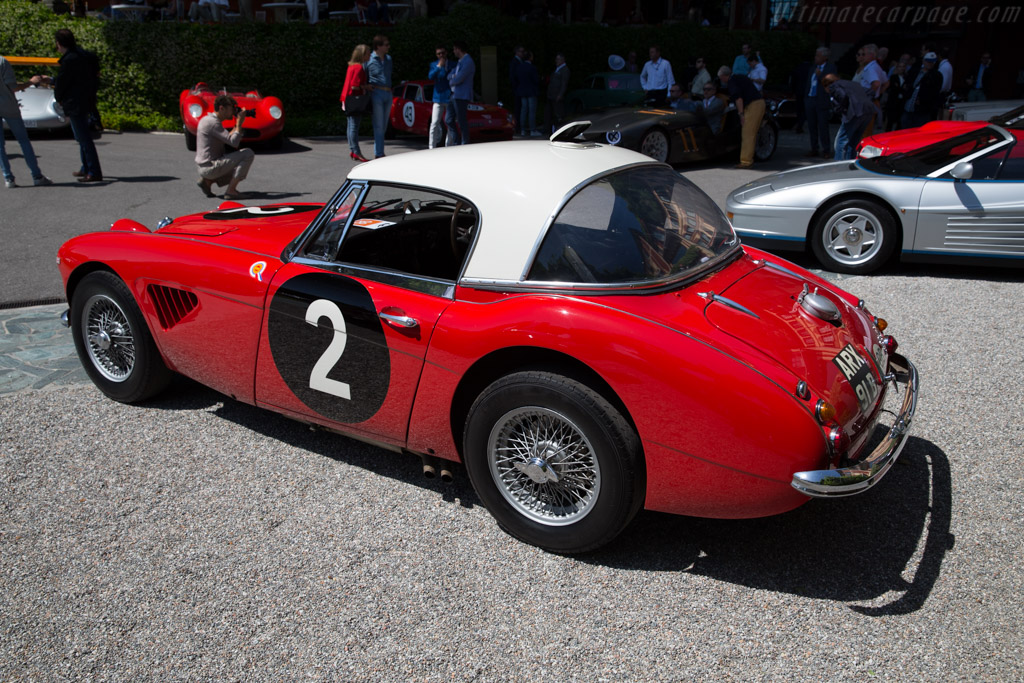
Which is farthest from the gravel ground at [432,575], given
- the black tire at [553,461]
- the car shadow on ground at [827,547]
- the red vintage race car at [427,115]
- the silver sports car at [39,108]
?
the silver sports car at [39,108]

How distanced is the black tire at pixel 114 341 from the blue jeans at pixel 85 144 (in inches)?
297

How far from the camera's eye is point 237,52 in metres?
17.1

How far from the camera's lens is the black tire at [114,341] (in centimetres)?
404

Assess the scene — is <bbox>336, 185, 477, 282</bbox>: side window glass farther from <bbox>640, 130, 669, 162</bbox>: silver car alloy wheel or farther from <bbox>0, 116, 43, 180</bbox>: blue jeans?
<bbox>0, 116, 43, 180</bbox>: blue jeans

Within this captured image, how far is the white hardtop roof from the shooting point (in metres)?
3.08

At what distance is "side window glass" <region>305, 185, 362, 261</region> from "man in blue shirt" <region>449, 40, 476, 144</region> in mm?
9002

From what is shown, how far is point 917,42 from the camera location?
86.2 feet

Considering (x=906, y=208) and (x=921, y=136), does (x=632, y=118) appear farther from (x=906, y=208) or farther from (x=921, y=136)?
(x=906, y=208)

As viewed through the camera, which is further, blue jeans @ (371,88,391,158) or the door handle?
blue jeans @ (371,88,391,158)

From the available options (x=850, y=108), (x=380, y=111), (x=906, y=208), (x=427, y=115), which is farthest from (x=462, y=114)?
(x=906, y=208)

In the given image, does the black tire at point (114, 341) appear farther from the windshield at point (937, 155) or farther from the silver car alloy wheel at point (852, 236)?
the windshield at point (937, 155)

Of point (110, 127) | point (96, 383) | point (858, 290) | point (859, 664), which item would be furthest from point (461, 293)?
point (110, 127)

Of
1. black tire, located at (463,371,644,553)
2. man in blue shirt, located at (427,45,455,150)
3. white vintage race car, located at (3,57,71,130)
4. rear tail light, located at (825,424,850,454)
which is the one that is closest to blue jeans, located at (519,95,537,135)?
man in blue shirt, located at (427,45,455,150)

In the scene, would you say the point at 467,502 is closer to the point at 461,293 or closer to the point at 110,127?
the point at 461,293
